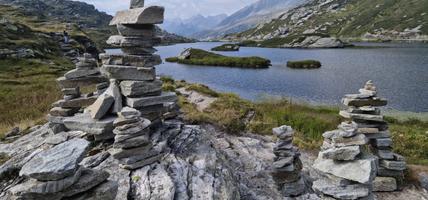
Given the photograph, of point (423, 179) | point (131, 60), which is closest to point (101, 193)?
point (131, 60)

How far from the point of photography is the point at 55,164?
6.18 m

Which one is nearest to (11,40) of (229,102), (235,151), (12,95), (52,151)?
(12,95)

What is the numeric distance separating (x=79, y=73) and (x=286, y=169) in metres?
9.03

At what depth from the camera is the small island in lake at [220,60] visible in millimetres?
81188

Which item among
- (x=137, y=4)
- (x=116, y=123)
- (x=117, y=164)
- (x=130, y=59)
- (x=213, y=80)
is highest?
(x=137, y=4)

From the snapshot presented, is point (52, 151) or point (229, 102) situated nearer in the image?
point (52, 151)

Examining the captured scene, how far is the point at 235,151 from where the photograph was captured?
16953mm

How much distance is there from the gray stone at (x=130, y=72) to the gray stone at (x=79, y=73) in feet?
7.61

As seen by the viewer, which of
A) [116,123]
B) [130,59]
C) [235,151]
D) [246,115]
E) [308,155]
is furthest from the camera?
[246,115]

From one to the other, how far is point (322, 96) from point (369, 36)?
174 metres

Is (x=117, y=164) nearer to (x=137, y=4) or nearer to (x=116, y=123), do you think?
(x=116, y=123)

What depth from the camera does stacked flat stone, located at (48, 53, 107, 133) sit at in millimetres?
13492

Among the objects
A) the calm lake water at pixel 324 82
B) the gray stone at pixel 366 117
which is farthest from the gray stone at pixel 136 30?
the calm lake water at pixel 324 82

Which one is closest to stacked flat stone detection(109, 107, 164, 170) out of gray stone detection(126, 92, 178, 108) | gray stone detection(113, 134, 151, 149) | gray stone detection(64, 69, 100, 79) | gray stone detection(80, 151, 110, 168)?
gray stone detection(113, 134, 151, 149)
